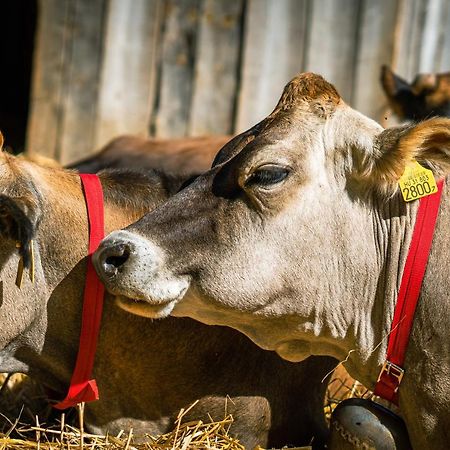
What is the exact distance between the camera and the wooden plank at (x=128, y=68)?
8016 millimetres

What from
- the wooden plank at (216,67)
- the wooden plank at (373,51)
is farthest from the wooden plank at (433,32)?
the wooden plank at (216,67)

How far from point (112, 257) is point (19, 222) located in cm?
35

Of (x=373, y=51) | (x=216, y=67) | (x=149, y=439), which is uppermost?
(x=373, y=51)

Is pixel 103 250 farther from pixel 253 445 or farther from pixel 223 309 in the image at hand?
pixel 253 445

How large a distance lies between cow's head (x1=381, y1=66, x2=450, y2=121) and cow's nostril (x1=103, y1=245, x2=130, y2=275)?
3.80m

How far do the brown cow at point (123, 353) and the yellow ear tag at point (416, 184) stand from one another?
91cm

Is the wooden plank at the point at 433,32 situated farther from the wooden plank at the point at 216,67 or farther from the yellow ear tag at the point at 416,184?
the yellow ear tag at the point at 416,184

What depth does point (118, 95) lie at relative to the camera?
8.17m

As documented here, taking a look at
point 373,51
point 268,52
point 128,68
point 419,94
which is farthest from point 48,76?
point 419,94

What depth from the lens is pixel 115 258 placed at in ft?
11.0

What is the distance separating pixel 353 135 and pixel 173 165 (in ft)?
10.3

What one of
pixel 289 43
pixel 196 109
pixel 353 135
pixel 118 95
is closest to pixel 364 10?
pixel 289 43

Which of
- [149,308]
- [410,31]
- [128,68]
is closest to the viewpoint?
[149,308]

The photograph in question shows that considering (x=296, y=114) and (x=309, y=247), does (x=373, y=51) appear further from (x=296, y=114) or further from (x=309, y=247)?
(x=309, y=247)
